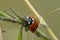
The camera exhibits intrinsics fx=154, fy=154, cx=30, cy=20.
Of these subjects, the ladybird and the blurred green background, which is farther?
the blurred green background

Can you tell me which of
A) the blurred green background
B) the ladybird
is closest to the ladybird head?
the ladybird

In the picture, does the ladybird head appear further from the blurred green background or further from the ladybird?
the blurred green background

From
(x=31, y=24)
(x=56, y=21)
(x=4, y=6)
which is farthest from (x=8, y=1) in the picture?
(x=31, y=24)

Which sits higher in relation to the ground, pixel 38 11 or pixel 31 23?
pixel 38 11

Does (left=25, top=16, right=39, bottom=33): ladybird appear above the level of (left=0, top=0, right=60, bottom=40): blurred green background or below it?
below

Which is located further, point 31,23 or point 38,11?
point 38,11

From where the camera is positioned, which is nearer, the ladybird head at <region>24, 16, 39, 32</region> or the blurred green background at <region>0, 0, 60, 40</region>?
the ladybird head at <region>24, 16, 39, 32</region>

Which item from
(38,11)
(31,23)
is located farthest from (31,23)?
(38,11)

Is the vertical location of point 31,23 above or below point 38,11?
below

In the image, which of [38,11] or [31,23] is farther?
[38,11]

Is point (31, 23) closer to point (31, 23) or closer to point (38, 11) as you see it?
point (31, 23)

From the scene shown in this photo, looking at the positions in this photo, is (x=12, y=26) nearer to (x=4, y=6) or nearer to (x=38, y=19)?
(x=4, y=6)

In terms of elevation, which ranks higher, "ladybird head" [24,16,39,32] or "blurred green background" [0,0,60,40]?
"blurred green background" [0,0,60,40]
